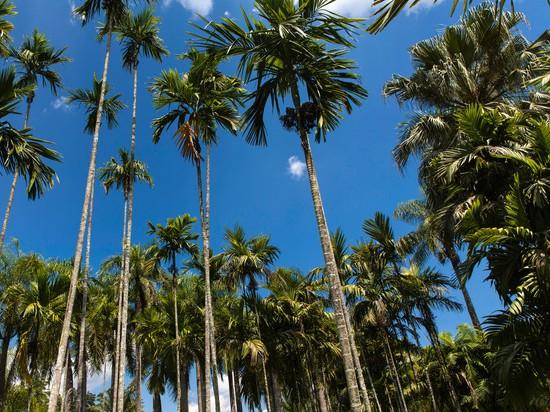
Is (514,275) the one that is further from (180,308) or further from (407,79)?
(180,308)

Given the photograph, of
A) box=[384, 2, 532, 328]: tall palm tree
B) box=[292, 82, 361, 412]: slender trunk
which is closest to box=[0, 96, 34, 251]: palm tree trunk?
box=[292, 82, 361, 412]: slender trunk

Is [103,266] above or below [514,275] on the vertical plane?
above

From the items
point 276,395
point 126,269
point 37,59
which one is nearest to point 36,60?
point 37,59

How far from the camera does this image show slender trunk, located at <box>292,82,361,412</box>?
246 inches

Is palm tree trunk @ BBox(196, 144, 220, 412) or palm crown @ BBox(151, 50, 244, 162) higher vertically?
palm crown @ BBox(151, 50, 244, 162)

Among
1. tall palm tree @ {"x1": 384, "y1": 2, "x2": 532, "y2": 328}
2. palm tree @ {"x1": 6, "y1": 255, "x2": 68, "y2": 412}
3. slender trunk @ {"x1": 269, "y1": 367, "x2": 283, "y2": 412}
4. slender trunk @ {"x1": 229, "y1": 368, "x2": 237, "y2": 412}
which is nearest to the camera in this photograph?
tall palm tree @ {"x1": 384, "y1": 2, "x2": 532, "y2": 328}

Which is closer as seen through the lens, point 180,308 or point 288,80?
point 288,80

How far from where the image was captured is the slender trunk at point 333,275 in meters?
6.25

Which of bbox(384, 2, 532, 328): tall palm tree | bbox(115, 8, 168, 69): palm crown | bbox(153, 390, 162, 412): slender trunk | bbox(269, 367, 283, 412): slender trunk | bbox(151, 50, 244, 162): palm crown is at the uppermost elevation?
bbox(115, 8, 168, 69): palm crown

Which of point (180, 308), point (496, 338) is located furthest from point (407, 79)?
point (180, 308)

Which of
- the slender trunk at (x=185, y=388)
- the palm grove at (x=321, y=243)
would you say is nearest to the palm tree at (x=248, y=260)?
the palm grove at (x=321, y=243)

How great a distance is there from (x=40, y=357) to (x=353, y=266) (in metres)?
14.2

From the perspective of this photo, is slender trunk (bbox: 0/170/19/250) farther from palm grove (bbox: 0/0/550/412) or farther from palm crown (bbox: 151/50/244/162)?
palm crown (bbox: 151/50/244/162)

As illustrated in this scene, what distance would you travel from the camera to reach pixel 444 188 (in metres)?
10.9
